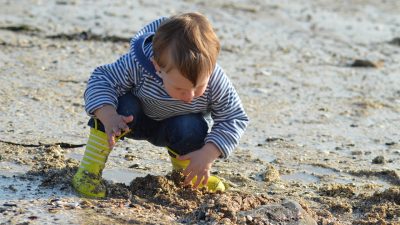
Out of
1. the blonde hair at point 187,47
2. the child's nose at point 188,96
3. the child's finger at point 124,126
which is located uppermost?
the blonde hair at point 187,47

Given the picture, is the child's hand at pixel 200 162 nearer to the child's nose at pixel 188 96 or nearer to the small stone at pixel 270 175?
the child's nose at pixel 188 96

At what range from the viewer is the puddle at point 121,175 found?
4117 millimetres

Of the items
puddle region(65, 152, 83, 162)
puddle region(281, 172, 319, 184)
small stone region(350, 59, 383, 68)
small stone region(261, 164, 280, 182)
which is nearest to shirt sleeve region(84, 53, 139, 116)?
puddle region(65, 152, 83, 162)

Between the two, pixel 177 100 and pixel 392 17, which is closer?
pixel 177 100

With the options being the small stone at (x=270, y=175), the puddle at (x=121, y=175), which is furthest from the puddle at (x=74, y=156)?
the small stone at (x=270, y=175)

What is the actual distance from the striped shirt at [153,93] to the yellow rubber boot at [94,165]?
14 centimetres

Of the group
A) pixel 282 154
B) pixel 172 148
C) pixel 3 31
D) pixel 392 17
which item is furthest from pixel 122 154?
pixel 392 17

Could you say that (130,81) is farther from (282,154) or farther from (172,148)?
(282,154)

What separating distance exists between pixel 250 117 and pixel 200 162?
1.99 m

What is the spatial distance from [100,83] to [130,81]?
155 millimetres

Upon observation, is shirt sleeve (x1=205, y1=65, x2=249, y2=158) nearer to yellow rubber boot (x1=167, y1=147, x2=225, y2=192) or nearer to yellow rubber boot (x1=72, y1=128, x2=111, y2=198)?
yellow rubber boot (x1=167, y1=147, x2=225, y2=192)

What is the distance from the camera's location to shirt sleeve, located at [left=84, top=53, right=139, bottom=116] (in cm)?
375

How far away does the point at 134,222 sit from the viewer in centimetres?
346

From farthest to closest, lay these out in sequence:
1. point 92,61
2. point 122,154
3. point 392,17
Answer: point 392,17 < point 92,61 < point 122,154
